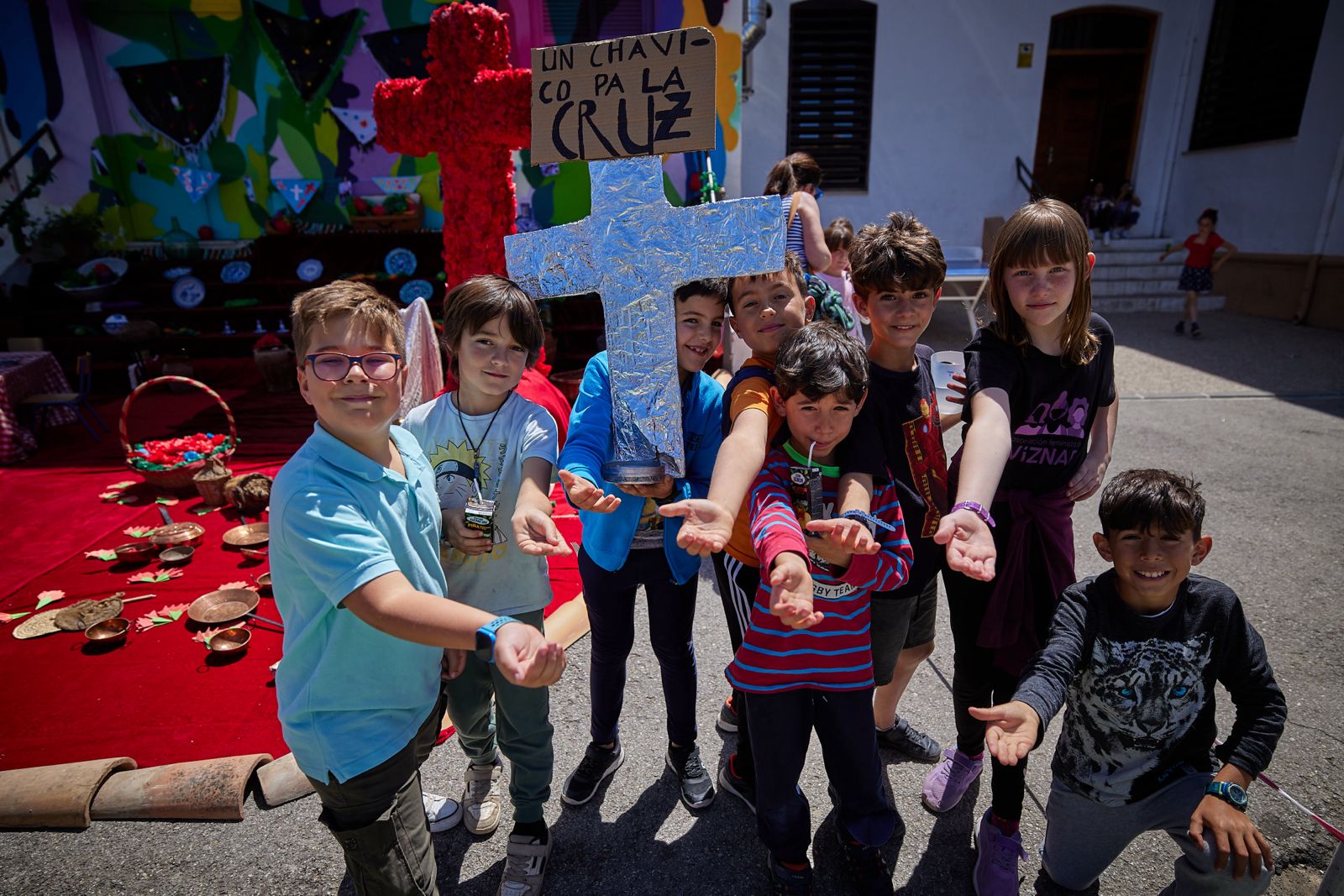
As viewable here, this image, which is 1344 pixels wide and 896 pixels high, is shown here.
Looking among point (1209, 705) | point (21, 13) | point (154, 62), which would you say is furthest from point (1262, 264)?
point (21, 13)

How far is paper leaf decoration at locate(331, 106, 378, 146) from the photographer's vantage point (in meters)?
8.09

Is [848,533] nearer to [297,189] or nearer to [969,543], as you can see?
[969,543]

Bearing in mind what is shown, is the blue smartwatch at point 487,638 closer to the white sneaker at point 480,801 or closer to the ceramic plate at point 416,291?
the white sneaker at point 480,801

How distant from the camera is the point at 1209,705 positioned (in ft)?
5.27

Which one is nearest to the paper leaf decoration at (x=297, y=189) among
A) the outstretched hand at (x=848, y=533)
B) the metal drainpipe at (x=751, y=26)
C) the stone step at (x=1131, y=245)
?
the metal drainpipe at (x=751, y=26)

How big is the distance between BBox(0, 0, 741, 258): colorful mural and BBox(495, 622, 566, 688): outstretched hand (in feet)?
23.0

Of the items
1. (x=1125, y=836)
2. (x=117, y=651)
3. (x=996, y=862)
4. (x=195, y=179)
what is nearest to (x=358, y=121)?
(x=195, y=179)

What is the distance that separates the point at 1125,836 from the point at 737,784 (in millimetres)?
1036

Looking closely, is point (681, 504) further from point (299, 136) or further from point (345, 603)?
point (299, 136)

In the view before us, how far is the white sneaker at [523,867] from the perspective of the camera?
1.79m

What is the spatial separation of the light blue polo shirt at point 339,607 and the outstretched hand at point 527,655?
0.97 ft

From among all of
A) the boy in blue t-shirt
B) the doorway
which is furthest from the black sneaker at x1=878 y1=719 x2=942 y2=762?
the doorway

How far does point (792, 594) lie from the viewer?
1.21 meters

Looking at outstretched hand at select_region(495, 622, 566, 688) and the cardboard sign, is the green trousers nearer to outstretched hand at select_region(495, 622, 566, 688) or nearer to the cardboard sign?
outstretched hand at select_region(495, 622, 566, 688)
